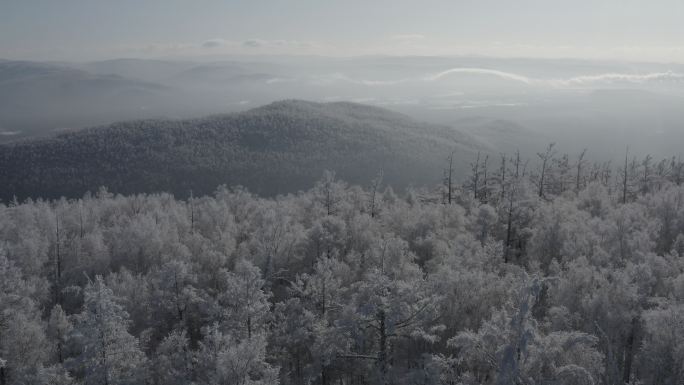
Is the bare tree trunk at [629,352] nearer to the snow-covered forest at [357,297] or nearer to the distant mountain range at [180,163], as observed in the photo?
the snow-covered forest at [357,297]

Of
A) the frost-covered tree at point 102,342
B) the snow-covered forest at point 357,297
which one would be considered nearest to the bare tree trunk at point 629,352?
the snow-covered forest at point 357,297

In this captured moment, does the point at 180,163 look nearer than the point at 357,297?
No

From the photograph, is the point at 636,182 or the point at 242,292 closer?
the point at 242,292

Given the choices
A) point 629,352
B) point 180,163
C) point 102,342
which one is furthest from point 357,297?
point 180,163

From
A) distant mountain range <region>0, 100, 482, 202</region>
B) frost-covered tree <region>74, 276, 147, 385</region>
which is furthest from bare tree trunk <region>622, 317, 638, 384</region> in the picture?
distant mountain range <region>0, 100, 482, 202</region>

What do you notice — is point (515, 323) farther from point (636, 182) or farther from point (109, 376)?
point (636, 182)

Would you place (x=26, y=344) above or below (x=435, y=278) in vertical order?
below

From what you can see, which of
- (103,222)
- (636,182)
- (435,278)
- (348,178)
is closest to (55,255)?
(103,222)

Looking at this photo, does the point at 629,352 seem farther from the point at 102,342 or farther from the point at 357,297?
the point at 102,342
